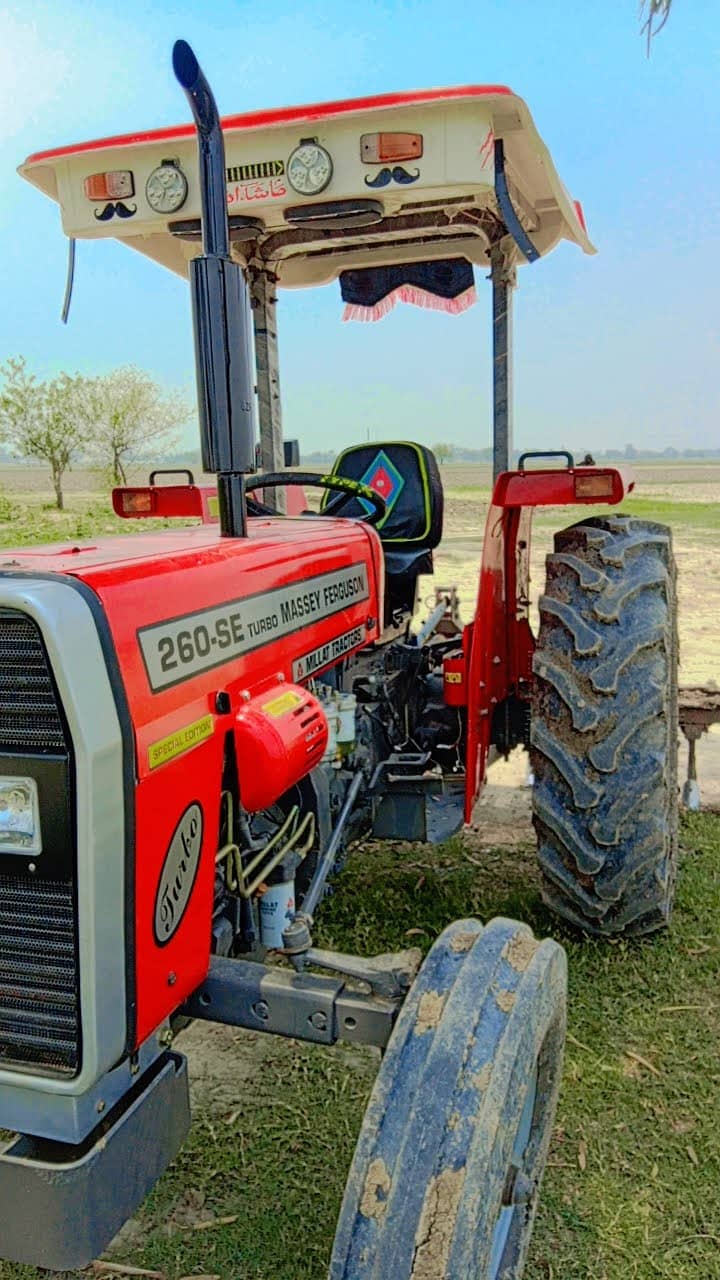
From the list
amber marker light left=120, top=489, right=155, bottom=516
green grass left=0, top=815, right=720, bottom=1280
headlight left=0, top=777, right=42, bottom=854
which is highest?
amber marker light left=120, top=489, right=155, bottom=516

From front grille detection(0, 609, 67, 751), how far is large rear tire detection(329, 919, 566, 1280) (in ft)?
2.29

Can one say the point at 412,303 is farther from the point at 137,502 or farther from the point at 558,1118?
the point at 558,1118

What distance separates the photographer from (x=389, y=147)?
2.64 meters

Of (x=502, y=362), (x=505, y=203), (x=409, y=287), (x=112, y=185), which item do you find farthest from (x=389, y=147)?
(x=409, y=287)

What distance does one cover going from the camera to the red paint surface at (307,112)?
2.57m

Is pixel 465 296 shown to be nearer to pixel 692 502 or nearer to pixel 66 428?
pixel 66 428

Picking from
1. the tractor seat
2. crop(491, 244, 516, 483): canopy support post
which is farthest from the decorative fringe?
the tractor seat

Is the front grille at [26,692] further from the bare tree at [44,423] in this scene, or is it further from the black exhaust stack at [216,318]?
the bare tree at [44,423]

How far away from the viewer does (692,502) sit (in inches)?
1216

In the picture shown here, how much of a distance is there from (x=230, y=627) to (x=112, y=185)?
5.49 feet

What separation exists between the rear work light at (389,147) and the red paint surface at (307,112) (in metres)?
0.07

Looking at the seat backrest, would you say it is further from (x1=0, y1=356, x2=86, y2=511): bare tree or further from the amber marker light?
(x1=0, y1=356, x2=86, y2=511): bare tree

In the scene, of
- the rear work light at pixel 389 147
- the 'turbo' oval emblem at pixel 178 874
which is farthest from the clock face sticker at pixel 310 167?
the 'turbo' oval emblem at pixel 178 874

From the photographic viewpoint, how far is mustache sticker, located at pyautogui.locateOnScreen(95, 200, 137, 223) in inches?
114
